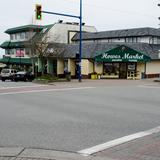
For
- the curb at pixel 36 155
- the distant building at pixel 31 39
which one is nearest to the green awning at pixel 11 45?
the distant building at pixel 31 39

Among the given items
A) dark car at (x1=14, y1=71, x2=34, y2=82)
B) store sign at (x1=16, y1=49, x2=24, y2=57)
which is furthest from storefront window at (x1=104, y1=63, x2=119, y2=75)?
store sign at (x1=16, y1=49, x2=24, y2=57)

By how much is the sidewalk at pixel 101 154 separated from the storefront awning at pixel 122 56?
35357 millimetres

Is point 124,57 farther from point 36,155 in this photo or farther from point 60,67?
point 36,155

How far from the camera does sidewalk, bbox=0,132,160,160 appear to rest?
7.00m

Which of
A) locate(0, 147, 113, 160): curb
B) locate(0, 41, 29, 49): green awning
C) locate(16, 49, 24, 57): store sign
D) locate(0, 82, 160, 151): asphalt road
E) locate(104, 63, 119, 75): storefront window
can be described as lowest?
locate(0, 147, 113, 160): curb

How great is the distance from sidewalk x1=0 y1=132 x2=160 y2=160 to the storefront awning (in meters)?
35.4

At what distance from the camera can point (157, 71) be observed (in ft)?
151

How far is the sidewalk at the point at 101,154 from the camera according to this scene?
700cm

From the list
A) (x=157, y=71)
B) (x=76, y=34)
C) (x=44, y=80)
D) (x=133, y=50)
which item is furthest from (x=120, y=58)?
(x=76, y=34)

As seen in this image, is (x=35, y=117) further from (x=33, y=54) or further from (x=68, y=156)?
(x=33, y=54)

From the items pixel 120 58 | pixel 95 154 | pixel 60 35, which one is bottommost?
pixel 95 154

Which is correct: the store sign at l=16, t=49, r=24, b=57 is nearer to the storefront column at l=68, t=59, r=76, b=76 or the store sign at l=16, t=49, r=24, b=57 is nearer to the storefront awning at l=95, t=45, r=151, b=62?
the storefront column at l=68, t=59, r=76, b=76

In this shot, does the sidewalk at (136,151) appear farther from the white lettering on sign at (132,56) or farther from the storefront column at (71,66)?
the storefront column at (71,66)

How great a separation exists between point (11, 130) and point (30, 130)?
54 centimetres
